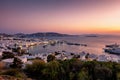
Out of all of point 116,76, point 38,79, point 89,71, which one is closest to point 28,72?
point 38,79

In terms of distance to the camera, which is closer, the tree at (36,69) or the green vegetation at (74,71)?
the green vegetation at (74,71)

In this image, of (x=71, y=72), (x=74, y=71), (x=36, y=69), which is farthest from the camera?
(x=36, y=69)

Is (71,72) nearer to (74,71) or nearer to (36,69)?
(74,71)

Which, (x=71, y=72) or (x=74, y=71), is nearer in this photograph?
(x=71, y=72)

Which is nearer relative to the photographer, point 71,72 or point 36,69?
point 71,72

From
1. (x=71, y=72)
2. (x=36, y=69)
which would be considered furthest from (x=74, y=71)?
(x=36, y=69)

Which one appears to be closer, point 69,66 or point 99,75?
point 99,75

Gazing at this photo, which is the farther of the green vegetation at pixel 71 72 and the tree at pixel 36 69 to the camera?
the tree at pixel 36 69

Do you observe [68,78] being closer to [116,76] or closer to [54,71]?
[54,71]

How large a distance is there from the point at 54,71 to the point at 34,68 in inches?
52.4

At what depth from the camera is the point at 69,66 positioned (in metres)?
9.88

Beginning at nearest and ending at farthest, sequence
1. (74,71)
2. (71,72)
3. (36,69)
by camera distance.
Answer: (71,72), (74,71), (36,69)

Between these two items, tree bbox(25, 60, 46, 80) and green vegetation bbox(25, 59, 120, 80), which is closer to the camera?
green vegetation bbox(25, 59, 120, 80)

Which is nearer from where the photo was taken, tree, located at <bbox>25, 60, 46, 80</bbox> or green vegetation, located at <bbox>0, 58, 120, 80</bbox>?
green vegetation, located at <bbox>0, 58, 120, 80</bbox>
